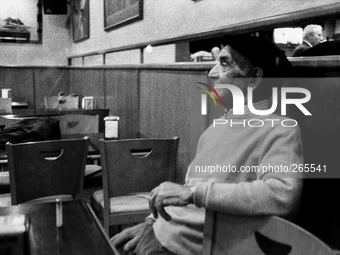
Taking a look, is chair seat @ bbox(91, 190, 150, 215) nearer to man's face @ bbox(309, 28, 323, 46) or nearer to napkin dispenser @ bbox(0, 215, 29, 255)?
napkin dispenser @ bbox(0, 215, 29, 255)

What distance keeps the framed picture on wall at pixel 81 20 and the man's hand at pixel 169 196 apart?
5.09 metres

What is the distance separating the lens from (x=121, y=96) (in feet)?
12.5

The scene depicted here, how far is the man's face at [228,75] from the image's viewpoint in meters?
1.20

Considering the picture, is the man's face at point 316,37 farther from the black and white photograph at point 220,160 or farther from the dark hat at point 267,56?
the dark hat at point 267,56

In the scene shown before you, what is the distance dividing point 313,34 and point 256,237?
2.76 feet

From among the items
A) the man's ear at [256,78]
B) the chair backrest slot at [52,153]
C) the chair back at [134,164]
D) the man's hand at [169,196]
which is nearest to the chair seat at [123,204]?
the chair back at [134,164]

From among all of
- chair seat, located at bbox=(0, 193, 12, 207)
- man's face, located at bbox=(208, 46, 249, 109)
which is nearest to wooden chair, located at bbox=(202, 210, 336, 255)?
man's face, located at bbox=(208, 46, 249, 109)

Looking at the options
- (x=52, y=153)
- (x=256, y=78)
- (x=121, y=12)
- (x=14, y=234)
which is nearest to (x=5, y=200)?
(x=52, y=153)

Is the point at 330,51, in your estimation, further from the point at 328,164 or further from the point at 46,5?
the point at 46,5

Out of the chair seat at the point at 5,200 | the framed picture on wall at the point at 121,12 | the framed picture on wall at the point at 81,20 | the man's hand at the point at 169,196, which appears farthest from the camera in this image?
the framed picture on wall at the point at 81,20

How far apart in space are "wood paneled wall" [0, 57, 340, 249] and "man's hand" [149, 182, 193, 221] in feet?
1.02

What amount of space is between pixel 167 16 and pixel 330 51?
6.90 ft

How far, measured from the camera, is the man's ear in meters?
1.18

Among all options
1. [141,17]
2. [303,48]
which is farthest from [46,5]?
[303,48]
